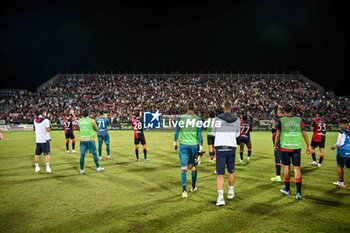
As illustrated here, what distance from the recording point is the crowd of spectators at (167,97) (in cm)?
4116

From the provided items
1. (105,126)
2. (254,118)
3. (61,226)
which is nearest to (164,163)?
(105,126)

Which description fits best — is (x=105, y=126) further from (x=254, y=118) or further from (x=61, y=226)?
(x=254, y=118)

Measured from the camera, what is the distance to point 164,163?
490 inches

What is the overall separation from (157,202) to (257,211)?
262cm

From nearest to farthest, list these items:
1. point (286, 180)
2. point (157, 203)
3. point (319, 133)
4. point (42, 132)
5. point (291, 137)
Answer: point (157, 203), point (291, 137), point (286, 180), point (42, 132), point (319, 133)

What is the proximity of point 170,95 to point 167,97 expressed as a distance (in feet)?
3.24

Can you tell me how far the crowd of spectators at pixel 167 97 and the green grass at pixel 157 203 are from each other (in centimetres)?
2876

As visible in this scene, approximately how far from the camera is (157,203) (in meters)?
6.68

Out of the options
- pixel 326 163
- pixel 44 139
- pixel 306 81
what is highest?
pixel 306 81

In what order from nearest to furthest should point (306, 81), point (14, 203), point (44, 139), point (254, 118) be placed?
1. point (14, 203)
2. point (44, 139)
3. point (254, 118)
4. point (306, 81)

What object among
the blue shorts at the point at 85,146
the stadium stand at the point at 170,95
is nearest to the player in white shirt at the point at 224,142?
the blue shorts at the point at 85,146

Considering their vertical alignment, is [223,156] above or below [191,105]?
below

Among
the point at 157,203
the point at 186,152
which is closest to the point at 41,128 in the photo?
the point at 157,203

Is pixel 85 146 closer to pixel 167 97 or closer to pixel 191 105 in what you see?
pixel 191 105
